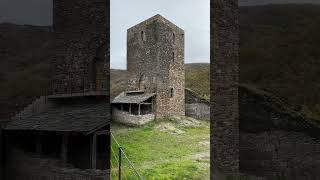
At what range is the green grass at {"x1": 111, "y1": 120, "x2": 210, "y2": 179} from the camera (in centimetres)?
910

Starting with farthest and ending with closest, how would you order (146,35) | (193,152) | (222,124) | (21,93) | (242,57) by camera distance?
(146,35) < (193,152) < (222,124) < (242,57) < (21,93)

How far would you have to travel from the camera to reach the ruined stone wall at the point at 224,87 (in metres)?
4.98

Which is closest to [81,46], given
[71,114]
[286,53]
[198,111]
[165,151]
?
[71,114]

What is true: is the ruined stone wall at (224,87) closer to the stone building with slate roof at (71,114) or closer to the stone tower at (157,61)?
the stone building with slate roof at (71,114)

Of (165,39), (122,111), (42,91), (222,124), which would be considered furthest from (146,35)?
(42,91)

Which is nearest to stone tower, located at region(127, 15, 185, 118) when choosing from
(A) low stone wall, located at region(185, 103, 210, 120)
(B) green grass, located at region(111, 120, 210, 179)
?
(A) low stone wall, located at region(185, 103, 210, 120)

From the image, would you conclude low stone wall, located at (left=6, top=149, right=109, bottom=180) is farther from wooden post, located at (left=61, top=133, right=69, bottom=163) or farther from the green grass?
the green grass

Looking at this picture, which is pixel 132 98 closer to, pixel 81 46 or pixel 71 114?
pixel 81 46

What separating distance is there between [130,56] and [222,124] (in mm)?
16014

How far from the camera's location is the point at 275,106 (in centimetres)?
412

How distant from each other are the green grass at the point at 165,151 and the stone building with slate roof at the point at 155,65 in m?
1.45

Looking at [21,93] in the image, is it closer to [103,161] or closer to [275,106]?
[103,161]

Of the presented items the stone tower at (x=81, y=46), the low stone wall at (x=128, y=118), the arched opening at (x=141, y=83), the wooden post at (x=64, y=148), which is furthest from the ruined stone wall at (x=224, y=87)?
the arched opening at (x=141, y=83)

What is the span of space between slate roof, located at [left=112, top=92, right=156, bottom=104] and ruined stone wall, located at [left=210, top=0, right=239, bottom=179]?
12.8 m
